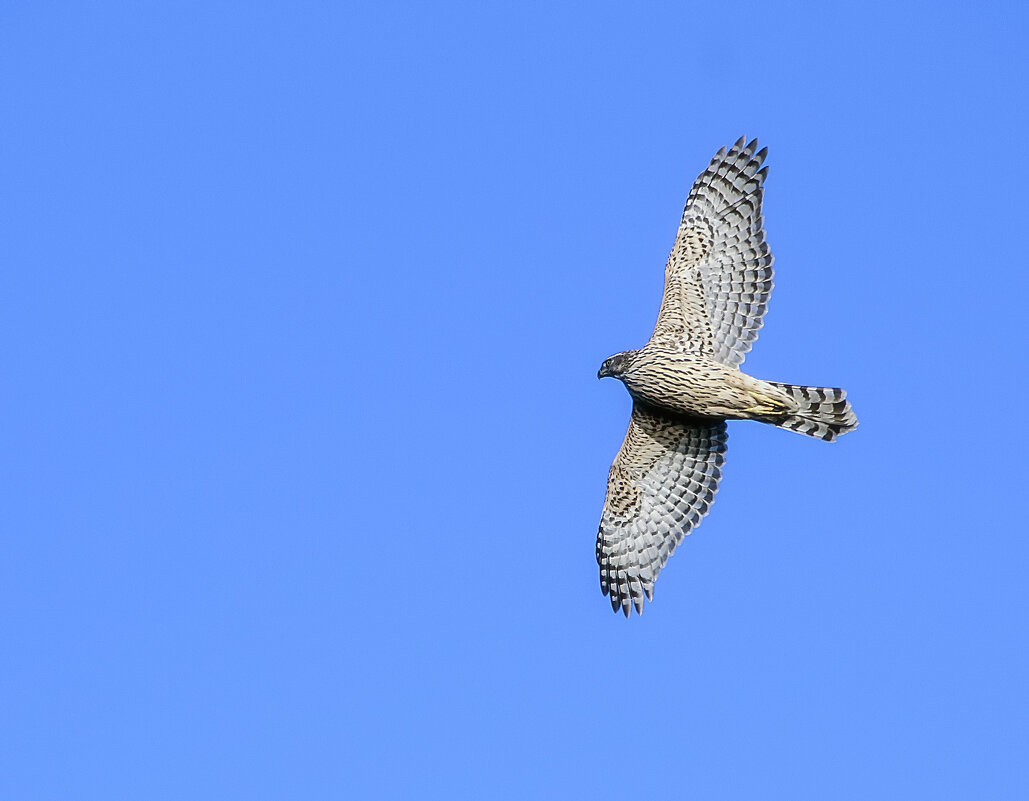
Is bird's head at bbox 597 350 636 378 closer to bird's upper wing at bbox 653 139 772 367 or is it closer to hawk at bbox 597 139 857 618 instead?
hawk at bbox 597 139 857 618

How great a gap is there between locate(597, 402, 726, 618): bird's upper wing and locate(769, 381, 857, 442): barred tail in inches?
38.9

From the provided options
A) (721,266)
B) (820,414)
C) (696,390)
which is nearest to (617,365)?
(696,390)

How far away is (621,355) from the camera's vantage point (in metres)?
13.6

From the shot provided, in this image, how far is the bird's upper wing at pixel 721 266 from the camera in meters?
13.7

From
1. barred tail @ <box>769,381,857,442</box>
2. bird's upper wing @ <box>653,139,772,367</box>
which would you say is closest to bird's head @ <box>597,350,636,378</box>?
bird's upper wing @ <box>653,139,772,367</box>

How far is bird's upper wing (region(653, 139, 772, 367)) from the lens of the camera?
13.7 meters

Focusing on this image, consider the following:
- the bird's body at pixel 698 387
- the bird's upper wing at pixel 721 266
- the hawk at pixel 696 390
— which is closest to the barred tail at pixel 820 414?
the hawk at pixel 696 390

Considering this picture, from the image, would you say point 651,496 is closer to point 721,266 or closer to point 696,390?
point 696,390

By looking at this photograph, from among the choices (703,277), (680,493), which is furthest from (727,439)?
→ (703,277)

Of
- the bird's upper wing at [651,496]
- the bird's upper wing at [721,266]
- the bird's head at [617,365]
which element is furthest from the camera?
the bird's upper wing at [651,496]

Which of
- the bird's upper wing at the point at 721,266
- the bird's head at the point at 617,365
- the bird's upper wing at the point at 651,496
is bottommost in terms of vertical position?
the bird's upper wing at the point at 651,496

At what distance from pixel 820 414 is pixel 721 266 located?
168cm

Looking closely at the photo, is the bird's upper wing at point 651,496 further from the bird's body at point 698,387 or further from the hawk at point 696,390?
the bird's body at point 698,387

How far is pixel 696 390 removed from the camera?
13.2 m
